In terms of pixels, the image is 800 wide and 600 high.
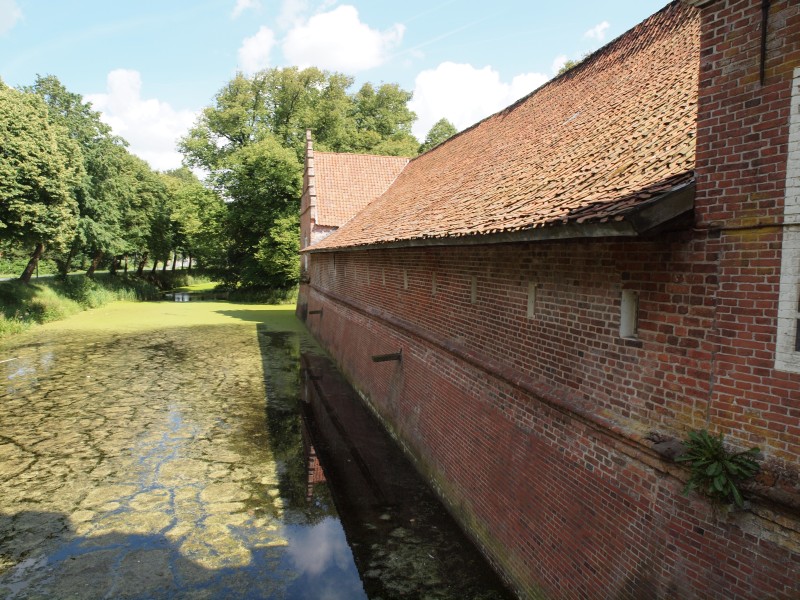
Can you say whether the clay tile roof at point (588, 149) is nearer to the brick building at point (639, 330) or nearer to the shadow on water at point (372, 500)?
the brick building at point (639, 330)

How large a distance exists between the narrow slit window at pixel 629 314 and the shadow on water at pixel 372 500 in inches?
115

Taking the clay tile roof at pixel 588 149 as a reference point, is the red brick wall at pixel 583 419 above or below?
below

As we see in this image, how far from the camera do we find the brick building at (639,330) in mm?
2988

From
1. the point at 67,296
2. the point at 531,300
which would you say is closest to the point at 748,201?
the point at 531,300

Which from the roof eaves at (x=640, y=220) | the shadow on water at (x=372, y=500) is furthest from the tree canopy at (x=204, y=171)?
the roof eaves at (x=640, y=220)

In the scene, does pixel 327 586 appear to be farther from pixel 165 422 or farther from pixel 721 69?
pixel 165 422

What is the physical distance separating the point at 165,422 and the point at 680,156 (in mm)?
9787

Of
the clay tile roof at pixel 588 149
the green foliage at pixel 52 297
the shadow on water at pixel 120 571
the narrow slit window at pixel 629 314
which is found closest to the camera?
the narrow slit window at pixel 629 314

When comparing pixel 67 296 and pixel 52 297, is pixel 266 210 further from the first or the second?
pixel 52 297

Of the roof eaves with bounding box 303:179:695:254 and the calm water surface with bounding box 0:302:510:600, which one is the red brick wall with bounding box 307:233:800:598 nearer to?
the roof eaves with bounding box 303:179:695:254

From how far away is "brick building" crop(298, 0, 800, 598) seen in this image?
2988mm

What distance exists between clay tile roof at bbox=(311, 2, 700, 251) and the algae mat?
400cm

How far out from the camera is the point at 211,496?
7.44m

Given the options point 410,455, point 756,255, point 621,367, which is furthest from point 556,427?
point 410,455
